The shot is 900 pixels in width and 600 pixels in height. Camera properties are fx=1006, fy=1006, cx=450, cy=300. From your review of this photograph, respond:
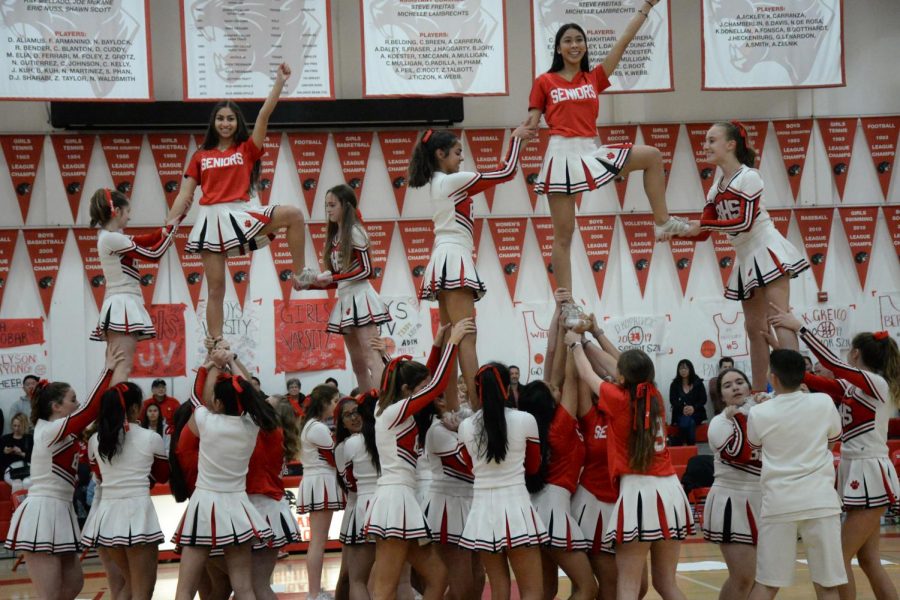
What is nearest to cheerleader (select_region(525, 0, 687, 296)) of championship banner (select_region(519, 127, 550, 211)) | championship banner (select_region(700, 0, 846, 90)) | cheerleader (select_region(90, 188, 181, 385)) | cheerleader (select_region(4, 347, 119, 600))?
cheerleader (select_region(90, 188, 181, 385))

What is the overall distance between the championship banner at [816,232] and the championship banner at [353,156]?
6232mm

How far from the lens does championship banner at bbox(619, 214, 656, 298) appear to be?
14.3 m

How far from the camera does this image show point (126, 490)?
5.82 meters

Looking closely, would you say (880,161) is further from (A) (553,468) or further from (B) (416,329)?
(A) (553,468)

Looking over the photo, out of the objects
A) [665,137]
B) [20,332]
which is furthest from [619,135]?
[20,332]

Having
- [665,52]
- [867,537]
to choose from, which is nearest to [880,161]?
[665,52]

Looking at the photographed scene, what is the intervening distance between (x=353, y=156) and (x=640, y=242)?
4.24 m

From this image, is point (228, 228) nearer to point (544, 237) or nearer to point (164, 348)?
point (164, 348)

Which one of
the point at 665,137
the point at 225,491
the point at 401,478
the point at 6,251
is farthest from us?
the point at 665,137

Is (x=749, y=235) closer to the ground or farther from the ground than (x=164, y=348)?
farther from the ground

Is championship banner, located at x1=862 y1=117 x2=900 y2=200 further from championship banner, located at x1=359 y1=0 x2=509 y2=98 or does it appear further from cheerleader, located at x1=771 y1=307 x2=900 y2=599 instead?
cheerleader, located at x1=771 y1=307 x2=900 y2=599

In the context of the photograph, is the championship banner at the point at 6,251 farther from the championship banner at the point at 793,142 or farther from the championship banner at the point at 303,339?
the championship banner at the point at 793,142

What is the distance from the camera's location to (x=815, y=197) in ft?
47.6

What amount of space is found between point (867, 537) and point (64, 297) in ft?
36.3
